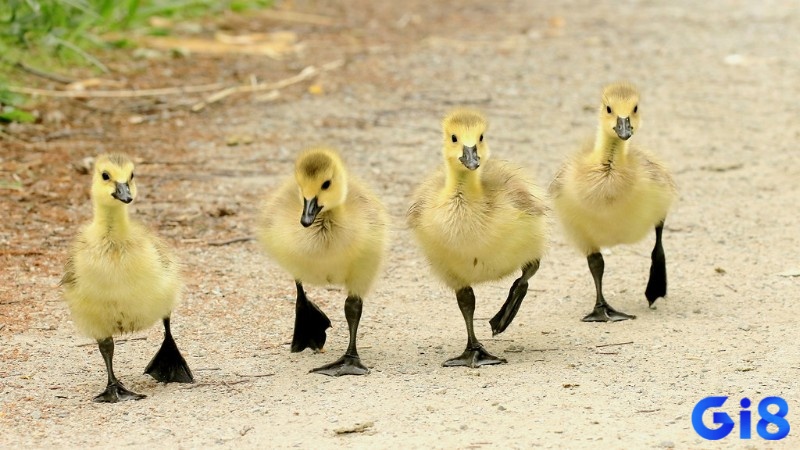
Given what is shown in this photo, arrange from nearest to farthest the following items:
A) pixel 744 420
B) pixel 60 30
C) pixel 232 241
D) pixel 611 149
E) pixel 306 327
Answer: pixel 744 420 < pixel 306 327 < pixel 611 149 < pixel 232 241 < pixel 60 30

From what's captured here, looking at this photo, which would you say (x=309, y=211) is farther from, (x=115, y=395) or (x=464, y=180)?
(x=115, y=395)

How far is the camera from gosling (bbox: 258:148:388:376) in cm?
539

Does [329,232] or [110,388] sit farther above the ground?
[329,232]

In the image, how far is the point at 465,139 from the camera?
550 centimetres

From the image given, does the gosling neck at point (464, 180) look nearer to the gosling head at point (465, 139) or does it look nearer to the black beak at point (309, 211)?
the gosling head at point (465, 139)

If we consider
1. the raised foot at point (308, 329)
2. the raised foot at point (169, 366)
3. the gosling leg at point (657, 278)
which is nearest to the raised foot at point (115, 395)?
the raised foot at point (169, 366)

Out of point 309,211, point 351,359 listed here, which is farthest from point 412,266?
point 309,211

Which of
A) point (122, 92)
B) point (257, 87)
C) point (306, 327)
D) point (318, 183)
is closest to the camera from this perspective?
point (318, 183)

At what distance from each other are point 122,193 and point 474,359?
171 cm

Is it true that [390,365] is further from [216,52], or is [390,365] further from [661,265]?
[216,52]

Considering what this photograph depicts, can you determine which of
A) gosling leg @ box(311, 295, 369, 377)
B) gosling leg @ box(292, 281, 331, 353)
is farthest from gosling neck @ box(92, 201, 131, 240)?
gosling leg @ box(311, 295, 369, 377)

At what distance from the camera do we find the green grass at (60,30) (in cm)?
1033

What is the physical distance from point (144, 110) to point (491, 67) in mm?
3804

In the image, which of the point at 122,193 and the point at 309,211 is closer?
the point at 122,193
